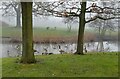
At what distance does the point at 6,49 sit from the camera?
1049 centimetres

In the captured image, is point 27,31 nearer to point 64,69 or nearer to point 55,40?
point 64,69

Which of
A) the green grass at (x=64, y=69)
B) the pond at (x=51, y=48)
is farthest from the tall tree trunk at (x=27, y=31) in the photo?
the pond at (x=51, y=48)

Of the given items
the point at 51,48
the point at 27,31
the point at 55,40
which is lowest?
the point at 51,48

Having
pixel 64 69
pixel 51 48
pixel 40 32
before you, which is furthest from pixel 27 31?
pixel 40 32

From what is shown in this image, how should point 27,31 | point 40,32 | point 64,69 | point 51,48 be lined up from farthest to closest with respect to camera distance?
point 40,32 < point 51,48 < point 27,31 < point 64,69

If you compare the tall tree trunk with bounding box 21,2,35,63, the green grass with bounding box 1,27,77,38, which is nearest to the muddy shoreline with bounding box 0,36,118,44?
the green grass with bounding box 1,27,77,38

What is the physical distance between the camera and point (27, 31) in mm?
6746

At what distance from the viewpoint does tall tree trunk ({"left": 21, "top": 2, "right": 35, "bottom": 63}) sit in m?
6.69

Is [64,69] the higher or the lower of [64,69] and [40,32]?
the lower

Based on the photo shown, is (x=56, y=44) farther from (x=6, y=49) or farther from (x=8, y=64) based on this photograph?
(x=8, y=64)

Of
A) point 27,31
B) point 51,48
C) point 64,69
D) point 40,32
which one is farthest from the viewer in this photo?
point 40,32

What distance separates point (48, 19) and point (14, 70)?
4945mm

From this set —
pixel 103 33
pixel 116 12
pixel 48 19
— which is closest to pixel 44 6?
pixel 48 19

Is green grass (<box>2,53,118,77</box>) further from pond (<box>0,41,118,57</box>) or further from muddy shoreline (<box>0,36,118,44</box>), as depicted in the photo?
muddy shoreline (<box>0,36,118,44</box>)
